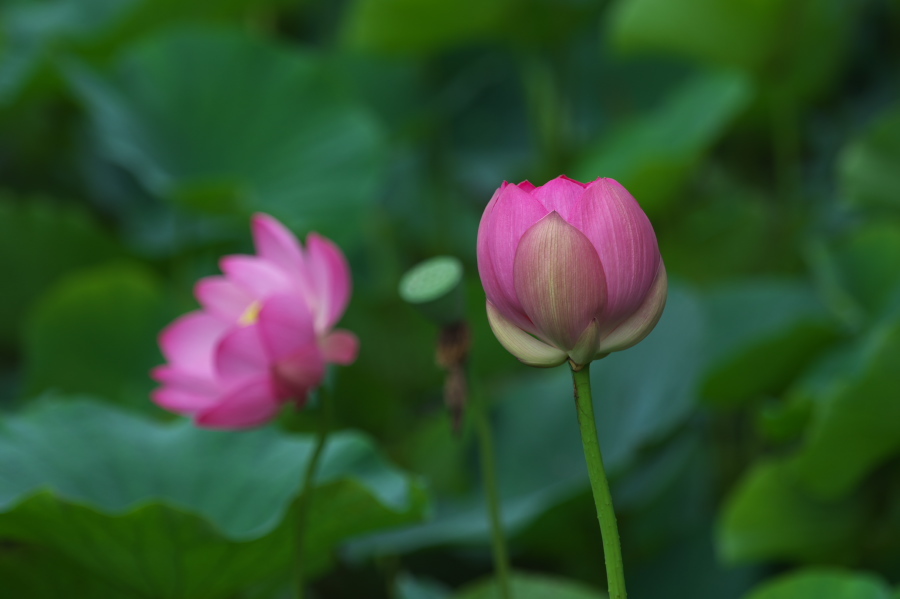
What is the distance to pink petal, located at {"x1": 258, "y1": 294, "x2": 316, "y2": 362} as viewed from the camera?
19.1 inches

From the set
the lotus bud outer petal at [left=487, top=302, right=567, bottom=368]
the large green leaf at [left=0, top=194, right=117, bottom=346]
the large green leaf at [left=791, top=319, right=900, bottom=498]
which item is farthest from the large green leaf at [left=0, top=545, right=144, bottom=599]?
the large green leaf at [left=0, top=194, right=117, bottom=346]

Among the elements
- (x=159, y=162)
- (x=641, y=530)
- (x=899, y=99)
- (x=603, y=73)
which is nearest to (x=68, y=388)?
(x=159, y=162)

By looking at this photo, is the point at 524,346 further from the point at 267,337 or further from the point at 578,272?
the point at 267,337

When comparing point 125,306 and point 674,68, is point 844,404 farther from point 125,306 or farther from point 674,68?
point 674,68

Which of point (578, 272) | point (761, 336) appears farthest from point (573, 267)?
point (761, 336)

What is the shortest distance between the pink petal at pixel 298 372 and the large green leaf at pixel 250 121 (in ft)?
2.32

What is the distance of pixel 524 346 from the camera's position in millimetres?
314

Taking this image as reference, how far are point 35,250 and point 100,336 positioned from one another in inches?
7.9

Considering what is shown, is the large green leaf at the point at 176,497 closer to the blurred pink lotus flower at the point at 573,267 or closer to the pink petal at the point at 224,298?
the pink petal at the point at 224,298

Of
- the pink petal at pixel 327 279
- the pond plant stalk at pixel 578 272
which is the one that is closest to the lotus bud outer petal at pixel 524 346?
the pond plant stalk at pixel 578 272

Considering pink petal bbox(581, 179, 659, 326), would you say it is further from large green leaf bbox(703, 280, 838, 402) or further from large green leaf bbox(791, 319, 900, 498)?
large green leaf bbox(703, 280, 838, 402)

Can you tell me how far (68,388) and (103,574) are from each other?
48 cm

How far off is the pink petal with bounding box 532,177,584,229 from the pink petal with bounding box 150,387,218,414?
258 mm

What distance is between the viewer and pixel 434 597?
734 mm
